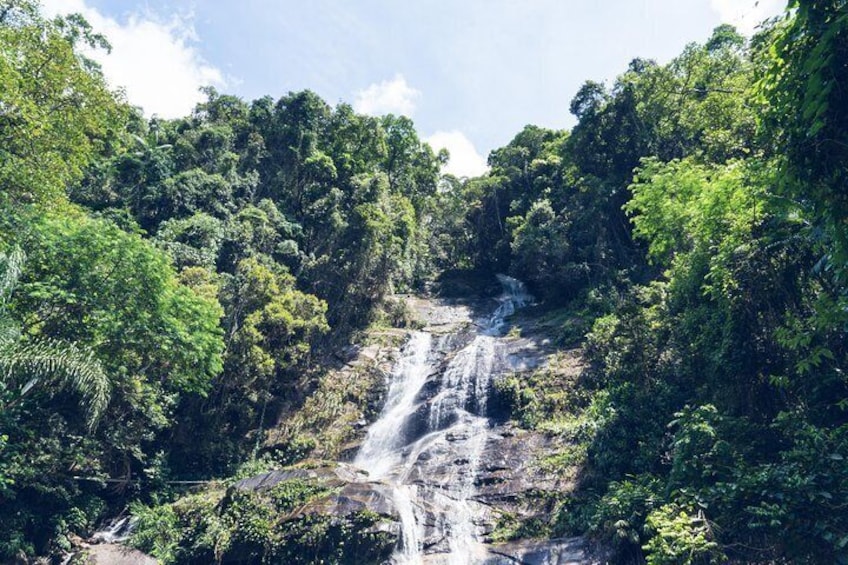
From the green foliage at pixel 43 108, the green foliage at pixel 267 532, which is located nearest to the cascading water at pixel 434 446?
the green foliage at pixel 267 532

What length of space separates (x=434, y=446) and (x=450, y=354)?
236 inches

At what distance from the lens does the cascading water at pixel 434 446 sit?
11.9m

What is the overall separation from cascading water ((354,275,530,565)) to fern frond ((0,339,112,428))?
23.2ft

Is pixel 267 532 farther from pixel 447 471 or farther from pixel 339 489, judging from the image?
pixel 447 471

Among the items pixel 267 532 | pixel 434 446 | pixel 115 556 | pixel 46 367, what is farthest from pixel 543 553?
pixel 46 367

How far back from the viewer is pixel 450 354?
21406 millimetres

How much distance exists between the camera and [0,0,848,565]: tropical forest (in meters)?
7.67

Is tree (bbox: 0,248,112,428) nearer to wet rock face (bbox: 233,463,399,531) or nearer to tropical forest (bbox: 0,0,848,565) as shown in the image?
tropical forest (bbox: 0,0,848,565)

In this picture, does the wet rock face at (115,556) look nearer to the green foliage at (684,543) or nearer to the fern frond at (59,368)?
the fern frond at (59,368)

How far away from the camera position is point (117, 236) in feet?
46.2

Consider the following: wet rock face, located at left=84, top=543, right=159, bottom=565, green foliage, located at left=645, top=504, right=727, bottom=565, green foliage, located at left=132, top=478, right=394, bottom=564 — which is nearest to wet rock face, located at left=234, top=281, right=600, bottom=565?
green foliage, located at left=132, top=478, right=394, bottom=564

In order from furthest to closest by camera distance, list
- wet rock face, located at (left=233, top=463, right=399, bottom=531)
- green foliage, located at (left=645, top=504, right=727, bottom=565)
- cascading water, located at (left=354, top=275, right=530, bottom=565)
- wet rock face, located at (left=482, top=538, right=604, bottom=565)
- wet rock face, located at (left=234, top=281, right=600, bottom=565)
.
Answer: wet rock face, located at (left=233, top=463, right=399, bottom=531) < cascading water, located at (left=354, top=275, right=530, bottom=565) < wet rock face, located at (left=234, top=281, right=600, bottom=565) < wet rock face, located at (left=482, top=538, right=604, bottom=565) < green foliage, located at (left=645, top=504, right=727, bottom=565)

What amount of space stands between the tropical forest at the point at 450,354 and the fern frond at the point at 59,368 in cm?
6

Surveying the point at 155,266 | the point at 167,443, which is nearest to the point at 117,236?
the point at 155,266
